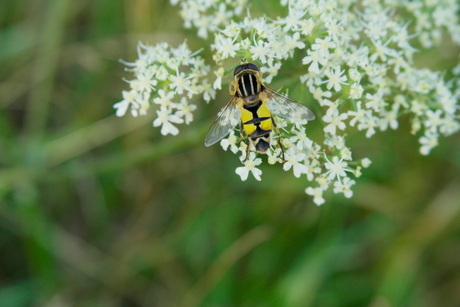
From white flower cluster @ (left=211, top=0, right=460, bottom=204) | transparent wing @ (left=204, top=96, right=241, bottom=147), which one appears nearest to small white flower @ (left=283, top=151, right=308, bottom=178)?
white flower cluster @ (left=211, top=0, right=460, bottom=204)

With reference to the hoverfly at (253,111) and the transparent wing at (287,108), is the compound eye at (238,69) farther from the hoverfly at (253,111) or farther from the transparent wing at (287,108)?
the transparent wing at (287,108)

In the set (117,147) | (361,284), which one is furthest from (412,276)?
(117,147)

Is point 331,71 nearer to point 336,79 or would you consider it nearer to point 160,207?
point 336,79

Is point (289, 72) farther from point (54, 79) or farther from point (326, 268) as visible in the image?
point (54, 79)

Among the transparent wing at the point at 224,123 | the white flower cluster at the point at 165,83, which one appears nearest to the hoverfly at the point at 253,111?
the transparent wing at the point at 224,123

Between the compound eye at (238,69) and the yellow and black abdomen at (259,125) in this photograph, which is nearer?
the yellow and black abdomen at (259,125)

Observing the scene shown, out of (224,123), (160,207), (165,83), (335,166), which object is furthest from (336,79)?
(160,207)
